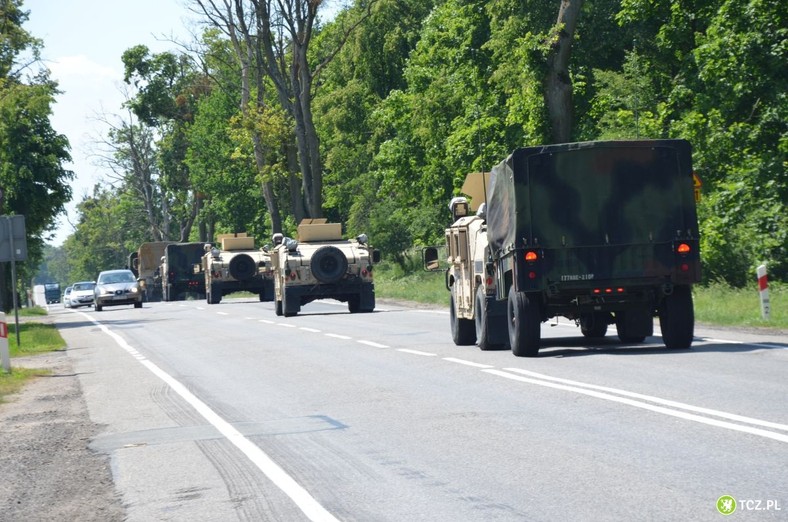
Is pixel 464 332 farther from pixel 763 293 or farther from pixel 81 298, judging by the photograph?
pixel 81 298

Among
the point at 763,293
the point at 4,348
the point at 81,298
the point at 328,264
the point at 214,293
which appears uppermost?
the point at 328,264

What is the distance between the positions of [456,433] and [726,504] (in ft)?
11.7

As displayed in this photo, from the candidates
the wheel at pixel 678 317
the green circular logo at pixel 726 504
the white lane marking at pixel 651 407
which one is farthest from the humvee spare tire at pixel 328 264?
the green circular logo at pixel 726 504

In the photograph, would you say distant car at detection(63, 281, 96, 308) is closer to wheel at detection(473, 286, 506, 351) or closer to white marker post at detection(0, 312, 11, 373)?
white marker post at detection(0, 312, 11, 373)

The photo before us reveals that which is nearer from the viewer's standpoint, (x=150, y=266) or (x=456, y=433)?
(x=456, y=433)

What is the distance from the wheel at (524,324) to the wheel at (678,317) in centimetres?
164

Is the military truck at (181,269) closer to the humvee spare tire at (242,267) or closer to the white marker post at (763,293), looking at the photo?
the humvee spare tire at (242,267)

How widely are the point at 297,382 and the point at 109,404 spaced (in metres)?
2.13

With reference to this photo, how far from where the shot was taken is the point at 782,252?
30031mm

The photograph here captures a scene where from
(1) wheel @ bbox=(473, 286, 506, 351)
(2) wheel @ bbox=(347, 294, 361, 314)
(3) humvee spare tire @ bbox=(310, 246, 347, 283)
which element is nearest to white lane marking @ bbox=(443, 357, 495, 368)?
(1) wheel @ bbox=(473, 286, 506, 351)

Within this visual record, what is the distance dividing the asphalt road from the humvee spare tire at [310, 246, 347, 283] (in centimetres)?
1497

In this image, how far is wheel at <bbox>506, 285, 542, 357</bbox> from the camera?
17.0 metres

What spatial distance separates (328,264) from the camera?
35.3 m

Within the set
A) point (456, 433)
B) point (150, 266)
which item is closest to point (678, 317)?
point (456, 433)
